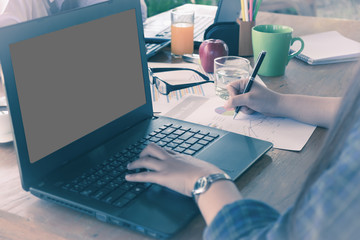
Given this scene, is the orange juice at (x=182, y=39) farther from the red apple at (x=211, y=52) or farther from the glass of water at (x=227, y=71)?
the glass of water at (x=227, y=71)

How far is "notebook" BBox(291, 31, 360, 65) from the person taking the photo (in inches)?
54.5

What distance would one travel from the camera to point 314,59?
1369mm

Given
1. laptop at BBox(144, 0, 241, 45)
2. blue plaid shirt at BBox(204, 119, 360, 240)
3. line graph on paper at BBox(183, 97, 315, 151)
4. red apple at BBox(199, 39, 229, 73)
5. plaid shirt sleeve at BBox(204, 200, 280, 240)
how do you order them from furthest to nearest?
laptop at BBox(144, 0, 241, 45), red apple at BBox(199, 39, 229, 73), line graph on paper at BBox(183, 97, 315, 151), plaid shirt sleeve at BBox(204, 200, 280, 240), blue plaid shirt at BBox(204, 119, 360, 240)

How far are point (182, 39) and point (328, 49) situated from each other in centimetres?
51

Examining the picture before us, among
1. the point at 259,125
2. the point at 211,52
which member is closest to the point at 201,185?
the point at 259,125

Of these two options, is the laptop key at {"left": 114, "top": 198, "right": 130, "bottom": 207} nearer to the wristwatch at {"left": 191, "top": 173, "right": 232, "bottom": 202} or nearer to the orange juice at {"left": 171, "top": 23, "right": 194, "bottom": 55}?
the wristwatch at {"left": 191, "top": 173, "right": 232, "bottom": 202}

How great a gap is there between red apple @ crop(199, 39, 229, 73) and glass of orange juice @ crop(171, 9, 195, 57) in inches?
4.6

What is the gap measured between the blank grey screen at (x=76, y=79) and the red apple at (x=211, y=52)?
1.40ft

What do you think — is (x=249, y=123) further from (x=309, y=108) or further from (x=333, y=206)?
(x=333, y=206)

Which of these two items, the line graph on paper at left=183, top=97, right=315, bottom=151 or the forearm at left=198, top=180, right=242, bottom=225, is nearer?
the forearm at left=198, top=180, right=242, bottom=225

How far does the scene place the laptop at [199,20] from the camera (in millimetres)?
1536

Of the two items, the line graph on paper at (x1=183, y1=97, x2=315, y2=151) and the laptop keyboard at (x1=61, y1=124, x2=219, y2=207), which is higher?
the laptop keyboard at (x1=61, y1=124, x2=219, y2=207)

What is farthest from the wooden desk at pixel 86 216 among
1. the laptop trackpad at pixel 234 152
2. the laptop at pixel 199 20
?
the laptop at pixel 199 20

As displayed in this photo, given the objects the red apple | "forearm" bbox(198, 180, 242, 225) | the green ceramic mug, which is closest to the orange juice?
the red apple
